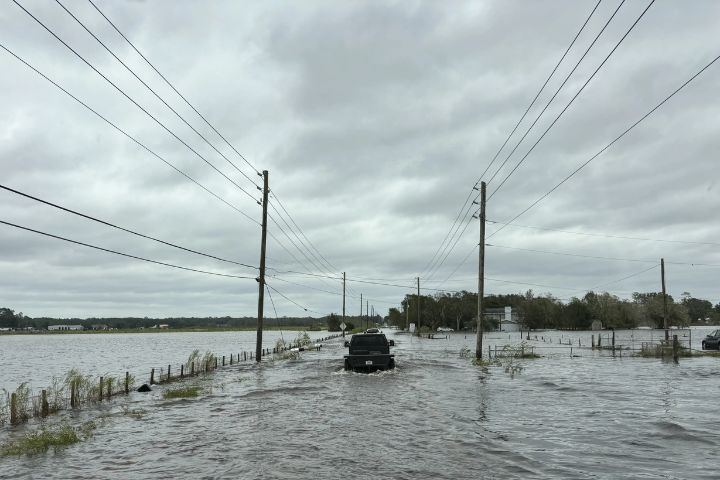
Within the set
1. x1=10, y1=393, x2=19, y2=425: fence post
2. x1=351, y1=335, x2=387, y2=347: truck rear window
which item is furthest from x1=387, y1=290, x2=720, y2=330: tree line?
x1=10, y1=393, x2=19, y2=425: fence post

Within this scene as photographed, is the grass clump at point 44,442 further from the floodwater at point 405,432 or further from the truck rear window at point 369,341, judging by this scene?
the truck rear window at point 369,341

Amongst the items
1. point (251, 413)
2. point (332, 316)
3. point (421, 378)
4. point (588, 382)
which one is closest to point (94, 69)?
point (251, 413)

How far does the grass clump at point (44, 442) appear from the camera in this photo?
49.0 feet

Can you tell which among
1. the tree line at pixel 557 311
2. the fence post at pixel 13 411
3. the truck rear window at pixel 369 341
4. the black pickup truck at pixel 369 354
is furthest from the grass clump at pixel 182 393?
the tree line at pixel 557 311

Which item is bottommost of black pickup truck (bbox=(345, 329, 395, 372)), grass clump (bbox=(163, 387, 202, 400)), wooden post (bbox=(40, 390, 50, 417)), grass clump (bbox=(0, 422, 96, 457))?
grass clump (bbox=(163, 387, 202, 400))

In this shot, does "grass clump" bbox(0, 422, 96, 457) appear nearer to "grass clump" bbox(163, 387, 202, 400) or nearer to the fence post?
the fence post

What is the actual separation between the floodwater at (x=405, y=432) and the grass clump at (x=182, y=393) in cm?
63

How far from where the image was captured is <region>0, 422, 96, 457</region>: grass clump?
588 inches

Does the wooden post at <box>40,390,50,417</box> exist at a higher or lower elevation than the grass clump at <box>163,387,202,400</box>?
higher

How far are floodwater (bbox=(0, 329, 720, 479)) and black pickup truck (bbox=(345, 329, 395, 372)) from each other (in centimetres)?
340

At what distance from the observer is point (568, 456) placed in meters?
13.8

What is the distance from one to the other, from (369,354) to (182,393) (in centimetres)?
1209

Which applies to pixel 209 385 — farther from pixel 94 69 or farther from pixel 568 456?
pixel 568 456

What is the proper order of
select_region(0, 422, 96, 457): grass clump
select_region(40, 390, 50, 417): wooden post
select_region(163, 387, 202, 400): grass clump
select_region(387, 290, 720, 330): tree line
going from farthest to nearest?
select_region(387, 290, 720, 330): tree line, select_region(163, 387, 202, 400): grass clump, select_region(40, 390, 50, 417): wooden post, select_region(0, 422, 96, 457): grass clump
